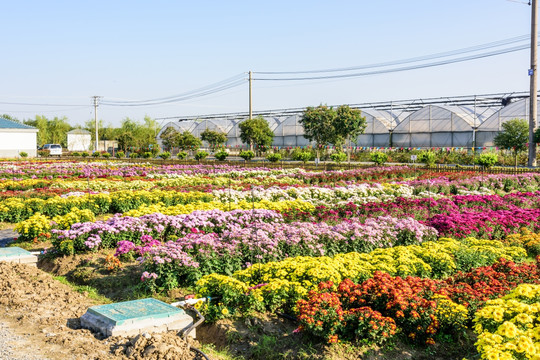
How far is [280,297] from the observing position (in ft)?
20.2

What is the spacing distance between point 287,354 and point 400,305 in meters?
1.37

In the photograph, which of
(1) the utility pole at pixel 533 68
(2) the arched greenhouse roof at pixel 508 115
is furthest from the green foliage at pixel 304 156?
(2) the arched greenhouse roof at pixel 508 115

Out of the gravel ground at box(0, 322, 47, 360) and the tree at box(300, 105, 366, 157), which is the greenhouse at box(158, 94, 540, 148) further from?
the gravel ground at box(0, 322, 47, 360)

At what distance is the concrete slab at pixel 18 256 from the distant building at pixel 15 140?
47.6 metres

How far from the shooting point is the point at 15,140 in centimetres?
5225

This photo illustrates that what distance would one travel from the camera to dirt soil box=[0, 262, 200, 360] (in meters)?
4.86

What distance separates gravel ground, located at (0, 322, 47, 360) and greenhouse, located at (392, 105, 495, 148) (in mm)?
41358

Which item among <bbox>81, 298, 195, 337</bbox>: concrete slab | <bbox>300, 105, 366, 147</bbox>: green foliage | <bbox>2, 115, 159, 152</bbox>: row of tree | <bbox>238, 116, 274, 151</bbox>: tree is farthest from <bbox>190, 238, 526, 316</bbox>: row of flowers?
<bbox>2, 115, 159, 152</bbox>: row of tree

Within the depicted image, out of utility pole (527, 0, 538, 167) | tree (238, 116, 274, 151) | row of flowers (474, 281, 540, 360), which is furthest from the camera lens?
tree (238, 116, 274, 151)

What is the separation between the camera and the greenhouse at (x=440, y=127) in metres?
42.1

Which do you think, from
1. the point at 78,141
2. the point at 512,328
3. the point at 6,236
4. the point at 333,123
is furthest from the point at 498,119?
the point at 78,141

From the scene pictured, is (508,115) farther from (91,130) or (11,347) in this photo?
(91,130)

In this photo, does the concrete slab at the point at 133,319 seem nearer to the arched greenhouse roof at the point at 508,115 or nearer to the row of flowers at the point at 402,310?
the row of flowers at the point at 402,310

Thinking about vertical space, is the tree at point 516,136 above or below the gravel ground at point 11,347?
above
